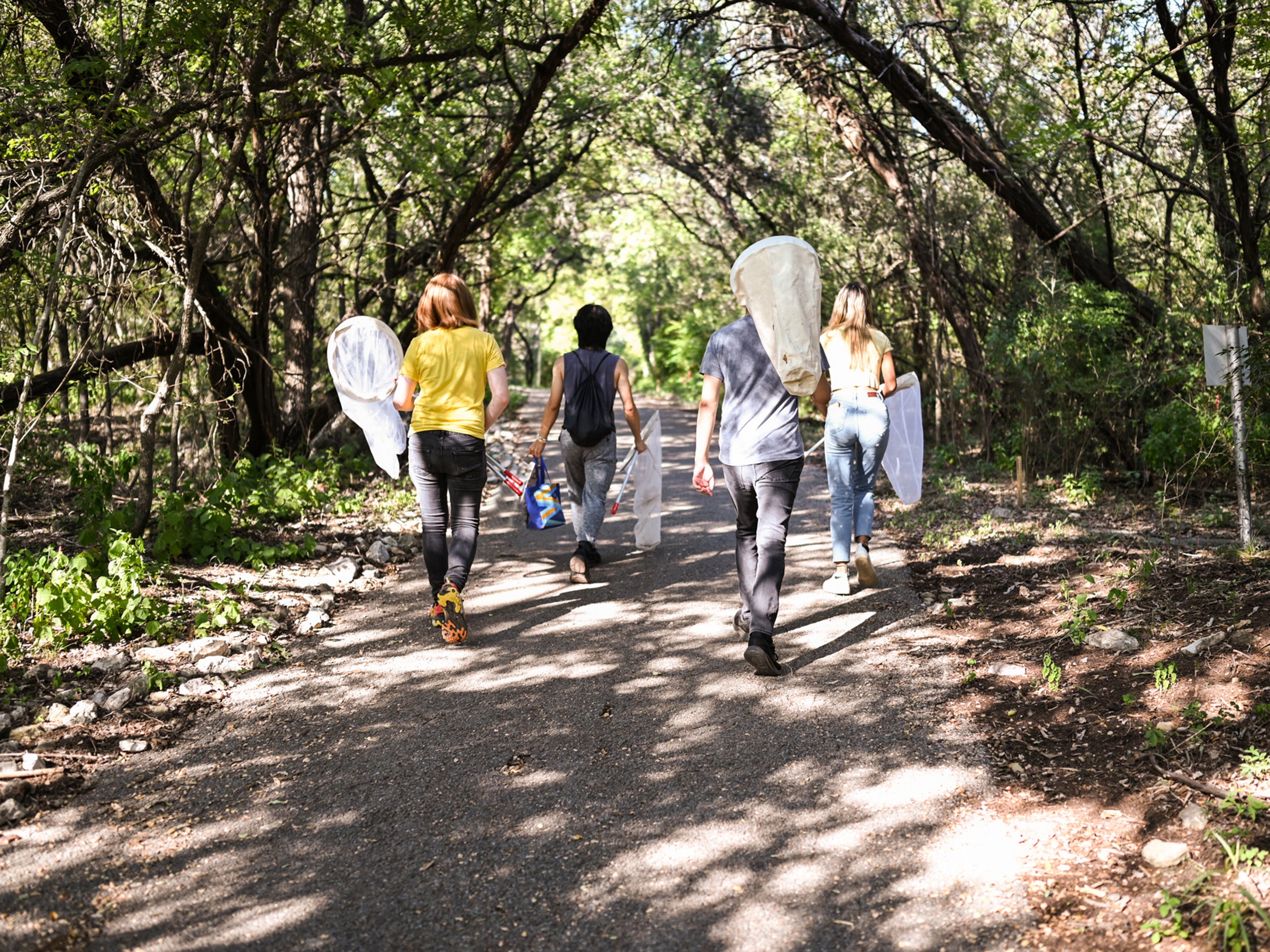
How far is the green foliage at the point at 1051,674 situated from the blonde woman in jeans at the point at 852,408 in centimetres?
191

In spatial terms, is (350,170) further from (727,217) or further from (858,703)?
(858,703)

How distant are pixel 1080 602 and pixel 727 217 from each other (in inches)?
642

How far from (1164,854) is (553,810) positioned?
6.82ft

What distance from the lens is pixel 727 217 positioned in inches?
822

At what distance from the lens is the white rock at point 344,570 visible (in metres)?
7.26

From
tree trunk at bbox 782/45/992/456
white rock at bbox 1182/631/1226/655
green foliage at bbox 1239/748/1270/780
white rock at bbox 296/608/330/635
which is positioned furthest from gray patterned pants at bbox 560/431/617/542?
tree trunk at bbox 782/45/992/456

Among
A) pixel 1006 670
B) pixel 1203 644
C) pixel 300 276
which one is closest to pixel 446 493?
pixel 1006 670

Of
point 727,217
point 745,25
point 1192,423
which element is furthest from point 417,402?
point 727,217

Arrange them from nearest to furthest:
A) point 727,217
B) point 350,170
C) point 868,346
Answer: point 868,346
point 350,170
point 727,217

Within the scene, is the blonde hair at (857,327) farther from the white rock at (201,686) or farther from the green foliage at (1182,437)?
the white rock at (201,686)

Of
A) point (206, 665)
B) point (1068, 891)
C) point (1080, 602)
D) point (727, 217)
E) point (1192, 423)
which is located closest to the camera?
point (1068, 891)

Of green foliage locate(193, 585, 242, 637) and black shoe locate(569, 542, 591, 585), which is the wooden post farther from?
green foliage locate(193, 585, 242, 637)

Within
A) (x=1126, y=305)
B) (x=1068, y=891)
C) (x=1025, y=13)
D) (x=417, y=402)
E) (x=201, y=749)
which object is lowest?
(x=1068, y=891)

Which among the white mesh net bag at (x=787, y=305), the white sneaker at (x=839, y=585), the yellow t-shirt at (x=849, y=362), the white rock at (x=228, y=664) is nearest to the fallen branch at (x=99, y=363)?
the white rock at (x=228, y=664)
